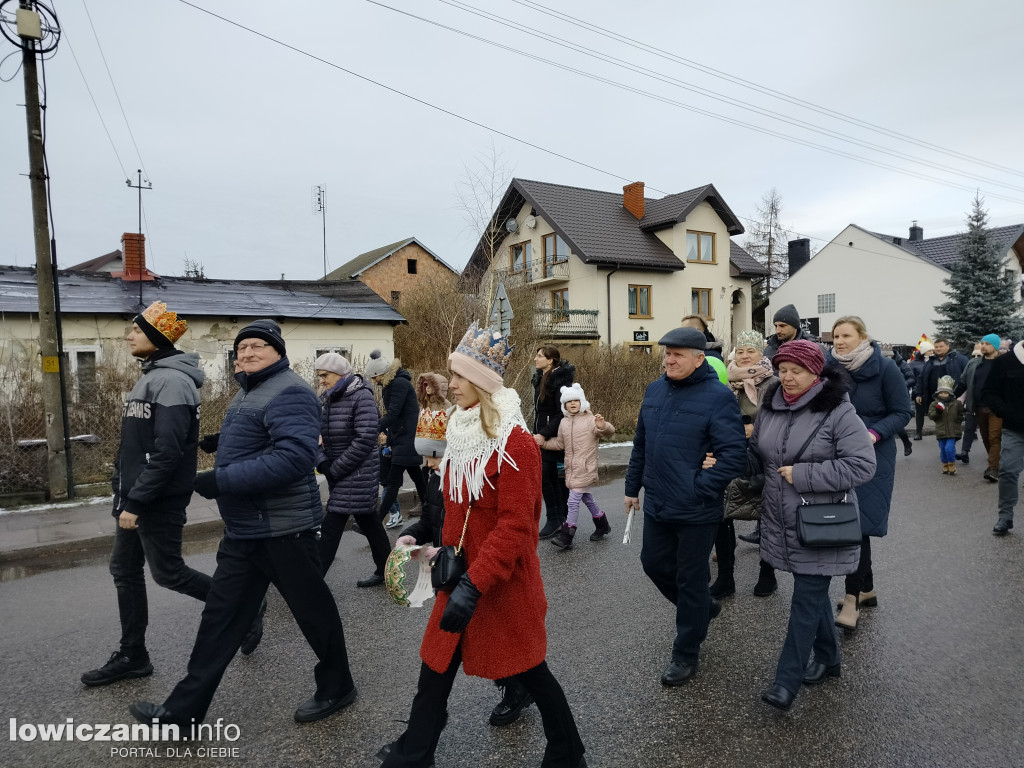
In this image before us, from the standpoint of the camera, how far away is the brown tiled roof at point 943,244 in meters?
36.7

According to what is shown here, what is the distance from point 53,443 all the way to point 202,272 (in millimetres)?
41111

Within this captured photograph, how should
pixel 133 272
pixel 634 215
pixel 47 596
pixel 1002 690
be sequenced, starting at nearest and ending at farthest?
pixel 1002 690 < pixel 47 596 < pixel 133 272 < pixel 634 215

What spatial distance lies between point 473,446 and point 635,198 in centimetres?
3629

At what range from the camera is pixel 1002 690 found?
11.4ft

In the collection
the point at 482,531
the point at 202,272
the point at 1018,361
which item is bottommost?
the point at 482,531

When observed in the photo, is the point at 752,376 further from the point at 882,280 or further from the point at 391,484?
the point at 882,280

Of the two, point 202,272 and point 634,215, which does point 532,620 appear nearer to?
point 634,215

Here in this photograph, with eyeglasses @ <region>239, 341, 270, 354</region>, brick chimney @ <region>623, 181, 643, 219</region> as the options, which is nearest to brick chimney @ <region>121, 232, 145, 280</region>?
eyeglasses @ <region>239, 341, 270, 354</region>

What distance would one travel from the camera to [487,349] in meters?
2.67

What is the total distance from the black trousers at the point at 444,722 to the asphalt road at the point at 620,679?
31 cm

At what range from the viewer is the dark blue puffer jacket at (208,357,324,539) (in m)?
3.07

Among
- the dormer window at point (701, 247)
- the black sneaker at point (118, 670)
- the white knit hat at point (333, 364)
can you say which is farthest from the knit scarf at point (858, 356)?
the dormer window at point (701, 247)

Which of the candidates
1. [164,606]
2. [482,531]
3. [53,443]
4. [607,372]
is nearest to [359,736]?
[482,531]

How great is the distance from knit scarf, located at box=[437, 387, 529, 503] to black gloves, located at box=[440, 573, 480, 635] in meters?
0.36
